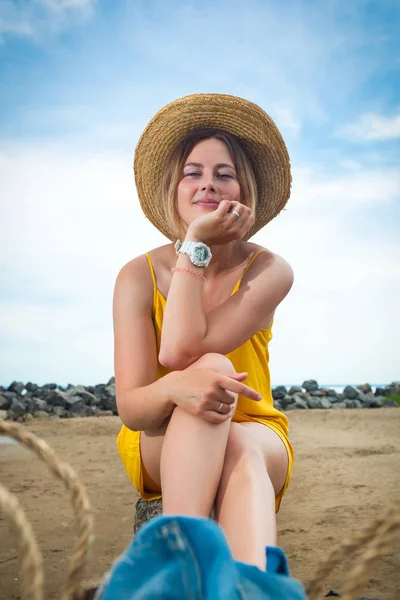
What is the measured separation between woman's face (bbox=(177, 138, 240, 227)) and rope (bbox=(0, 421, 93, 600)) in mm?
1499

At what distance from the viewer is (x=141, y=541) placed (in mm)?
849

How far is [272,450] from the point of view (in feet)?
6.00

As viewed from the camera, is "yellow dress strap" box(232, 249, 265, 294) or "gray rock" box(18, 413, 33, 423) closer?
"yellow dress strap" box(232, 249, 265, 294)

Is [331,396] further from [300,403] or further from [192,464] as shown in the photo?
[192,464]

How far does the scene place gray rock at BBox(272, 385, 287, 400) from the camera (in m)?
8.98

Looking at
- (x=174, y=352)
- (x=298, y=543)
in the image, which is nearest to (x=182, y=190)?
(x=174, y=352)

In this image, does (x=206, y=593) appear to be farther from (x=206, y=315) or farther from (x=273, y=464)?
(x=206, y=315)

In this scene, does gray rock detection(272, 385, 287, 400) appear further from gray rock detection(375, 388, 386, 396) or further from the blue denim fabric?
the blue denim fabric

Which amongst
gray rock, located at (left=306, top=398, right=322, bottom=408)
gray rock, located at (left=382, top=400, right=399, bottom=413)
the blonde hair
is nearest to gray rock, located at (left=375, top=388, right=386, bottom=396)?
gray rock, located at (left=382, top=400, right=399, bottom=413)

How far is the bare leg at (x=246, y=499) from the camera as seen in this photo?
1.25 metres

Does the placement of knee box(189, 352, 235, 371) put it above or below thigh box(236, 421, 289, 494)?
above

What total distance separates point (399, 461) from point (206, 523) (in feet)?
14.5

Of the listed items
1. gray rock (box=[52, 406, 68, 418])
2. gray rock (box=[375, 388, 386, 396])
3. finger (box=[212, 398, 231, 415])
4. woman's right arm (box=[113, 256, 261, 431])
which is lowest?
gray rock (box=[52, 406, 68, 418])

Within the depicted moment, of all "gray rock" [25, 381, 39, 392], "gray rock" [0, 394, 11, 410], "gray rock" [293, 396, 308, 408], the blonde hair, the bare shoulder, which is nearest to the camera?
the bare shoulder
